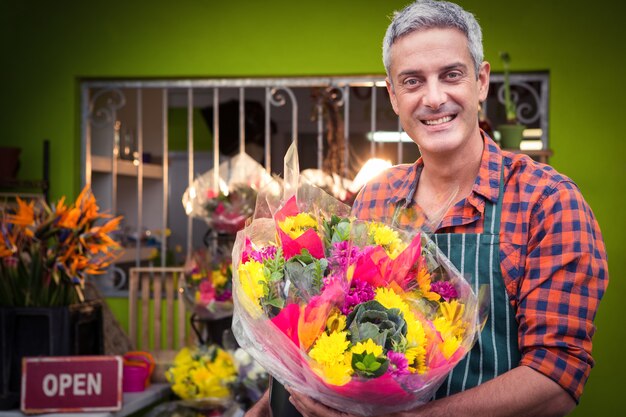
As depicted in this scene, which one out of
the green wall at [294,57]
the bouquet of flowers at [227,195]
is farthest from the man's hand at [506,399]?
the green wall at [294,57]

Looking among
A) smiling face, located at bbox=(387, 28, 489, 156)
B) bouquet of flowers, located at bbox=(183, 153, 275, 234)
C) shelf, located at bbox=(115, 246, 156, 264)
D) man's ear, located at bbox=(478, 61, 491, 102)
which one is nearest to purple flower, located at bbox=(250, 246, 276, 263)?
smiling face, located at bbox=(387, 28, 489, 156)

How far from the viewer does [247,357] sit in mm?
2672

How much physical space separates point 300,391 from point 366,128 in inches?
138

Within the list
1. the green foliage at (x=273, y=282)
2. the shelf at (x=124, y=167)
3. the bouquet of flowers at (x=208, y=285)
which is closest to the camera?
the green foliage at (x=273, y=282)

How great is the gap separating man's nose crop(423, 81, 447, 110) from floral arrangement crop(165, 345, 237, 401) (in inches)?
64.4

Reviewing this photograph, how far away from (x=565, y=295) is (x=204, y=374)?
1.84m

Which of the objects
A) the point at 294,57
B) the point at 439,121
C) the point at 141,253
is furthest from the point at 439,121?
the point at 141,253

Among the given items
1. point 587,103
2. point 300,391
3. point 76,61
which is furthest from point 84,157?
point 300,391

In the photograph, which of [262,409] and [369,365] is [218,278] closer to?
[262,409]

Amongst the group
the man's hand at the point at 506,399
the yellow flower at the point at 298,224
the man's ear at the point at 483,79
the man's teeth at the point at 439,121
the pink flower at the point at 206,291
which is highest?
the man's ear at the point at 483,79

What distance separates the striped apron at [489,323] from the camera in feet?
4.22

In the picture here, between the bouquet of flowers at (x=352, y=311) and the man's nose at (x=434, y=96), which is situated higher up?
the man's nose at (x=434, y=96)

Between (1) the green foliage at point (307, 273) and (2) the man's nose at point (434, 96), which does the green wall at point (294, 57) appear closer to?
(2) the man's nose at point (434, 96)

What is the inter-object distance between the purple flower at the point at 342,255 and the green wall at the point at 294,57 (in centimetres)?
335
